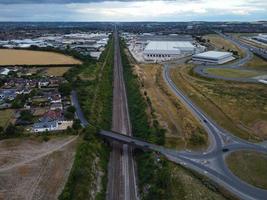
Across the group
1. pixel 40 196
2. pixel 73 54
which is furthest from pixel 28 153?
pixel 73 54

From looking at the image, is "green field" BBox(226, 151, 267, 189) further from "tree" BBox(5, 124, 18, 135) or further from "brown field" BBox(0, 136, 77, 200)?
"tree" BBox(5, 124, 18, 135)

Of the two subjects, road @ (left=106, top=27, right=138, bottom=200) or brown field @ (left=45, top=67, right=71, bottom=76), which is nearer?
road @ (left=106, top=27, right=138, bottom=200)

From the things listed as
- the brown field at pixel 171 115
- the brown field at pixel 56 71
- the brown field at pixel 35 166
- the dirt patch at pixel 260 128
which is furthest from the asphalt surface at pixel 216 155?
the brown field at pixel 56 71

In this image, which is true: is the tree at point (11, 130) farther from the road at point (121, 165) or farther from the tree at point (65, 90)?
the tree at point (65, 90)

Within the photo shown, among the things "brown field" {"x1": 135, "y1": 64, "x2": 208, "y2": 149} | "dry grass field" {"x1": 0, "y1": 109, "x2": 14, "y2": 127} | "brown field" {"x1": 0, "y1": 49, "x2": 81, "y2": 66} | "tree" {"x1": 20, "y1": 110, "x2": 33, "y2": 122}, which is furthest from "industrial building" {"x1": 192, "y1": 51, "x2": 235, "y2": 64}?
"dry grass field" {"x1": 0, "y1": 109, "x2": 14, "y2": 127}

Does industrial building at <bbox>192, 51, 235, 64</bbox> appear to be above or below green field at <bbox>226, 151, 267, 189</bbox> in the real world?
above

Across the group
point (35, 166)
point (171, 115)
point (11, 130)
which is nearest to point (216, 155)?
Result: point (171, 115)
